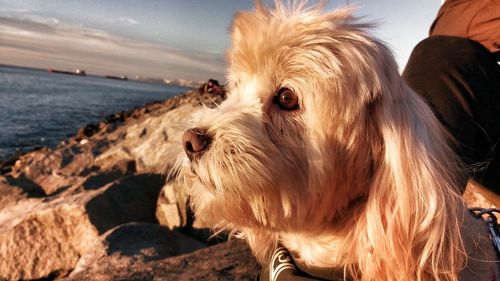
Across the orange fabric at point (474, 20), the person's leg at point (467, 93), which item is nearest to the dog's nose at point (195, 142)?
the person's leg at point (467, 93)

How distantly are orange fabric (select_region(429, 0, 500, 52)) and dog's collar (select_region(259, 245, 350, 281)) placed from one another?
2061mm

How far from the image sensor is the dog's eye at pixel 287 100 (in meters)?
1.96

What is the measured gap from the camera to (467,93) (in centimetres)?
278

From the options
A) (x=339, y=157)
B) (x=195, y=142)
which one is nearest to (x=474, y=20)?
(x=339, y=157)

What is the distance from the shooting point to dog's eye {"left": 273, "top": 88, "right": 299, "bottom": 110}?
1.96 meters

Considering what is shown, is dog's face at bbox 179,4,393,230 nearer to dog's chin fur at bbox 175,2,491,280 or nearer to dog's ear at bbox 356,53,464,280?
dog's chin fur at bbox 175,2,491,280

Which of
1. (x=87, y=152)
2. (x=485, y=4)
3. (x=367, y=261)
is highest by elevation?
(x=485, y=4)

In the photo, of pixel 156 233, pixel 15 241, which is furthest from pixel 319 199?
pixel 15 241

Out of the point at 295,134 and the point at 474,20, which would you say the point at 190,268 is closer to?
the point at 295,134

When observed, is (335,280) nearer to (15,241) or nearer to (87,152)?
(15,241)

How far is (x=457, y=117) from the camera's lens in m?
2.70

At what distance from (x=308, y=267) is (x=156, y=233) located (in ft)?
7.05

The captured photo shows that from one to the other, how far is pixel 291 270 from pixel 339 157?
70 cm

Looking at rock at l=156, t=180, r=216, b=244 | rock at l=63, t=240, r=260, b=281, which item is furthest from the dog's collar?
rock at l=156, t=180, r=216, b=244
